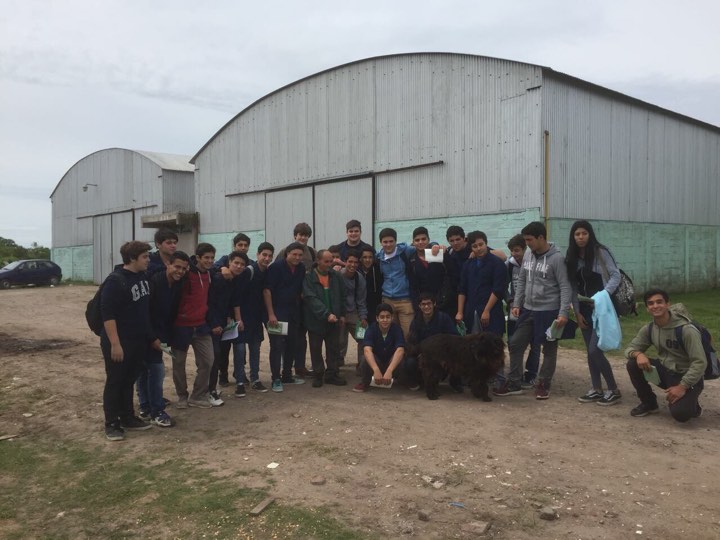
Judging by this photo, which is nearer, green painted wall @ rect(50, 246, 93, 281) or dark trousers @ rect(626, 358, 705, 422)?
dark trousers @ rect(626, 358, 705, 422)

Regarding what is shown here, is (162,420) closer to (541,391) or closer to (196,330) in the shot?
(196,330)

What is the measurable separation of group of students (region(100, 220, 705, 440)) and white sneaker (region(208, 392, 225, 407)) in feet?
0.09

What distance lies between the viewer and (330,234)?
58.4 ft

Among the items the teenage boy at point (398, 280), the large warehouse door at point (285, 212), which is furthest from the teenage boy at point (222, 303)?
the large warehouse door at point (285, 212)

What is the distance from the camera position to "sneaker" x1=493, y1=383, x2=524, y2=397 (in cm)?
630

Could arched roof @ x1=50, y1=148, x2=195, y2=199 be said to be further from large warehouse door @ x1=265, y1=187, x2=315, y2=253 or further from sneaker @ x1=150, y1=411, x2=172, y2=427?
sneaker @ x1=150, y1=411, x2=172, y2=427

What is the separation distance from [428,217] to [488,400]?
9452 millimetres

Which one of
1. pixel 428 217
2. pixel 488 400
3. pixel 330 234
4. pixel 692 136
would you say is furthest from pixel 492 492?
pixel 692 136

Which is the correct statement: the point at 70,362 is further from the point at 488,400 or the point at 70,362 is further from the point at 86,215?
the point at 86,215

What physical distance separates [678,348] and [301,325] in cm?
Answer: 400

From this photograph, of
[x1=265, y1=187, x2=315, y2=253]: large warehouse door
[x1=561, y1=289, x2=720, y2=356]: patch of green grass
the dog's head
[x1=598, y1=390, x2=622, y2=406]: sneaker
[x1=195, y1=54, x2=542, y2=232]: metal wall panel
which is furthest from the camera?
[x1=265, y1=187, x2=315, y2=253]: large warehouse door

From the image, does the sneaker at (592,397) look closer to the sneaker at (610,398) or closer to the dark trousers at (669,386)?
the sneaker at (610,398)

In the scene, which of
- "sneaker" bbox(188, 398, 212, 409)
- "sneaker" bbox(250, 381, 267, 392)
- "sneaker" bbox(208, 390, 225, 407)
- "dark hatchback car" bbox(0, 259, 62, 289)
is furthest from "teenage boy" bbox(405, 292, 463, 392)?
"dark hatchback car" bbox(0, 259, 62, 289)

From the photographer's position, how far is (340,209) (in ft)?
57.0
